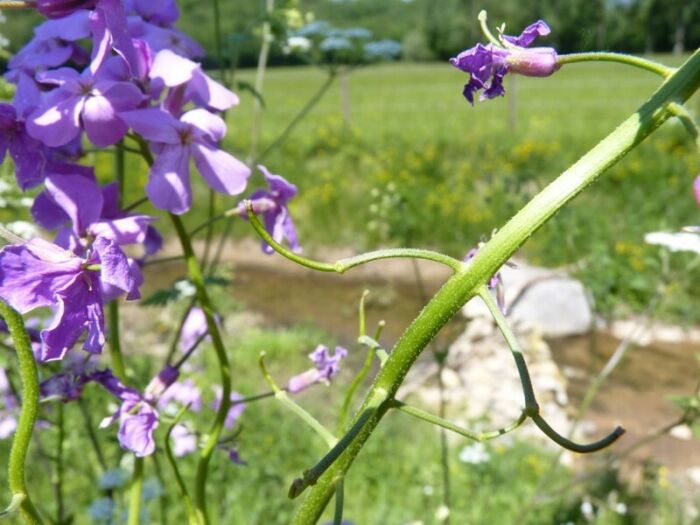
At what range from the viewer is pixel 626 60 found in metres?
0.44

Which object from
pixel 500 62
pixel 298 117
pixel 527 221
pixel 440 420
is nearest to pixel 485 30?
pixel 500 62

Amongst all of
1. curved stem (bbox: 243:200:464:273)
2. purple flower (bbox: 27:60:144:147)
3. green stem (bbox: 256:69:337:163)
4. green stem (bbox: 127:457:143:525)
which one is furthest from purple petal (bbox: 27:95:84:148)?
green stem (bbox: 256:69:337:163)

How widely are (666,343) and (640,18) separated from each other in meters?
14.5

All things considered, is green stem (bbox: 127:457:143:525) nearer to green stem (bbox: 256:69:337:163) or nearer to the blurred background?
the blurred background

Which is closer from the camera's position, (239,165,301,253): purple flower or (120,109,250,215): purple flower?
(120,109,250,215): purple flower

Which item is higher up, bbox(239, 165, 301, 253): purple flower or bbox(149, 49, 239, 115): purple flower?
bbox(149, 49, 239, 115): purple flower

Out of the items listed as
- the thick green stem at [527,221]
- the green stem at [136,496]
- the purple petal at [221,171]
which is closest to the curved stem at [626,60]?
the thick green stem at [527,221]

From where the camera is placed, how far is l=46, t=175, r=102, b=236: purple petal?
60 centimetres

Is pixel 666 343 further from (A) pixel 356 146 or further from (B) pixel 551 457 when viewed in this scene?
(A) pixel 356 146

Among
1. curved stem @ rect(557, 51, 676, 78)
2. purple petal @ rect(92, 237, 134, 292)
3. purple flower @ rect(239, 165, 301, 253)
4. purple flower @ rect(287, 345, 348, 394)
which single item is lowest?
purple flower @ rect(287, 345, 348, 394)

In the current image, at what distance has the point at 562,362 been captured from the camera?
4.55 m

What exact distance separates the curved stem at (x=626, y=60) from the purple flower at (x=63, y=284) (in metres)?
0.30

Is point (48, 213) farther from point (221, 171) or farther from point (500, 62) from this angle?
point (500, 62)

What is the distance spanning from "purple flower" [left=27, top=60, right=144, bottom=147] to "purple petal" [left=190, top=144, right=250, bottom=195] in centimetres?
7
